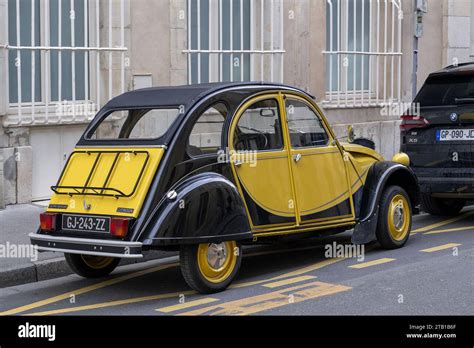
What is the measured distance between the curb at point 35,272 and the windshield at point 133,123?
1.29 m

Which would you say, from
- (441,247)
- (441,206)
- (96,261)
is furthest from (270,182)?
(441,206)

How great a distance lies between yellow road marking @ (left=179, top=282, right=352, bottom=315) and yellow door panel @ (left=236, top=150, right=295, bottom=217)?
2.51 ft

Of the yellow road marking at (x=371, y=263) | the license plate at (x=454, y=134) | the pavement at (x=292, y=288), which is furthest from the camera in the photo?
→ the license plate at (x=454, y=134)

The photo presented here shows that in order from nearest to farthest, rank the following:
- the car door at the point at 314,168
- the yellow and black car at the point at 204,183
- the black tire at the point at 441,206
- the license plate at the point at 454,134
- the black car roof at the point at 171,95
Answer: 1. the yellow and black car at the point at 204,183
2. the black car roof at the point at 171,95
3. the car door at the point at 314,168
4. the license plate at the point at 454,134
5. the black tire at the point at 441,206

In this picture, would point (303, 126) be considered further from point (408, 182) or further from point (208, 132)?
point (408, 182)

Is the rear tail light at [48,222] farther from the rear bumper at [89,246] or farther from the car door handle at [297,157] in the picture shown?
the car door handle at [297,157]

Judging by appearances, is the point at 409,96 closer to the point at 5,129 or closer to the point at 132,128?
the point at 5,129

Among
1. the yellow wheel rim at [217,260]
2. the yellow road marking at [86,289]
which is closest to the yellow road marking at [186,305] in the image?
the yellow wheel rim at [217,260]

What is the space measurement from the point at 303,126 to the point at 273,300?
2.02m

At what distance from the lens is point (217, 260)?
303 inches

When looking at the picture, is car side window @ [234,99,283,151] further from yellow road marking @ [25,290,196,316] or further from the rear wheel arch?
the rear wheel arch

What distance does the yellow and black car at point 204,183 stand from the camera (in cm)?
737

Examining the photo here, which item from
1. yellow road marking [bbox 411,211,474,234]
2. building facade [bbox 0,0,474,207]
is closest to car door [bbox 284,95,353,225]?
yellow road marking [bbox 411,211,474,234]
